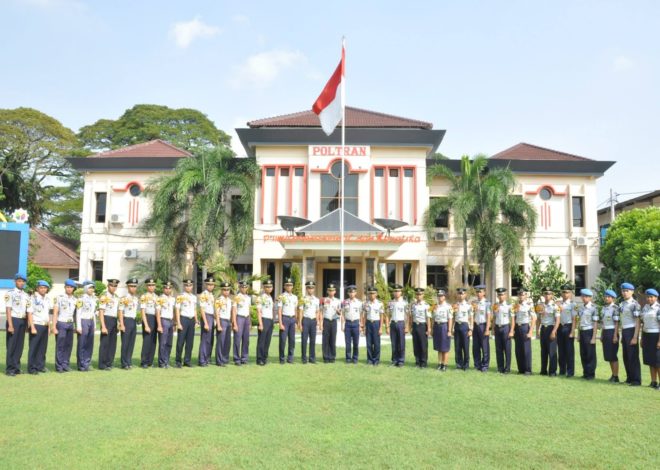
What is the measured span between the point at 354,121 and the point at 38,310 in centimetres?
1546

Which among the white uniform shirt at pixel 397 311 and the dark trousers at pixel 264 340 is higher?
the white uniform shirt at pixel 397 311

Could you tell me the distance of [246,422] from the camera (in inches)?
205

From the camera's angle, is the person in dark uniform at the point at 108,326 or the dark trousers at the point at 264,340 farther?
the dark trousers at the point at 264,340

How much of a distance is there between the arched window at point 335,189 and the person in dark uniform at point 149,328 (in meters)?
11.8

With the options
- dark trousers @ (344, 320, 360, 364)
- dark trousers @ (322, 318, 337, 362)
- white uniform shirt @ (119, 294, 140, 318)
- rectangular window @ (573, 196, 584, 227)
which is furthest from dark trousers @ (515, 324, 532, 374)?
rectangular window @ (573, 196, 584, 227)

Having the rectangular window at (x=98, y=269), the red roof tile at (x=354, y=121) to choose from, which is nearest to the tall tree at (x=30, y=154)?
the rectangular window at (x=98, y=269)

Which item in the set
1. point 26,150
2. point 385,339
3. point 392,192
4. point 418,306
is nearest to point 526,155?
point 392,192

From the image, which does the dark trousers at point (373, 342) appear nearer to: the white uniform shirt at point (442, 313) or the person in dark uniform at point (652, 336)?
the white uniform shirt at point (442, 313)

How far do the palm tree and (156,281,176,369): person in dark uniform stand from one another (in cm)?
963

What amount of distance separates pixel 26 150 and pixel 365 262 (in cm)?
1862

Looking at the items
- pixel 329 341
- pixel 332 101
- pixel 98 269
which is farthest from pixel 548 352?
pixel 98 269

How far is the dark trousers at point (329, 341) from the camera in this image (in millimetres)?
9477

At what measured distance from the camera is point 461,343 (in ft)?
28.8

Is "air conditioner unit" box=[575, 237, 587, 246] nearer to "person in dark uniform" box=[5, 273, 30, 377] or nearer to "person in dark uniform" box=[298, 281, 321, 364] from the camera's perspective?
"person in dark uniform" box=[298, 281, 321, 364]
